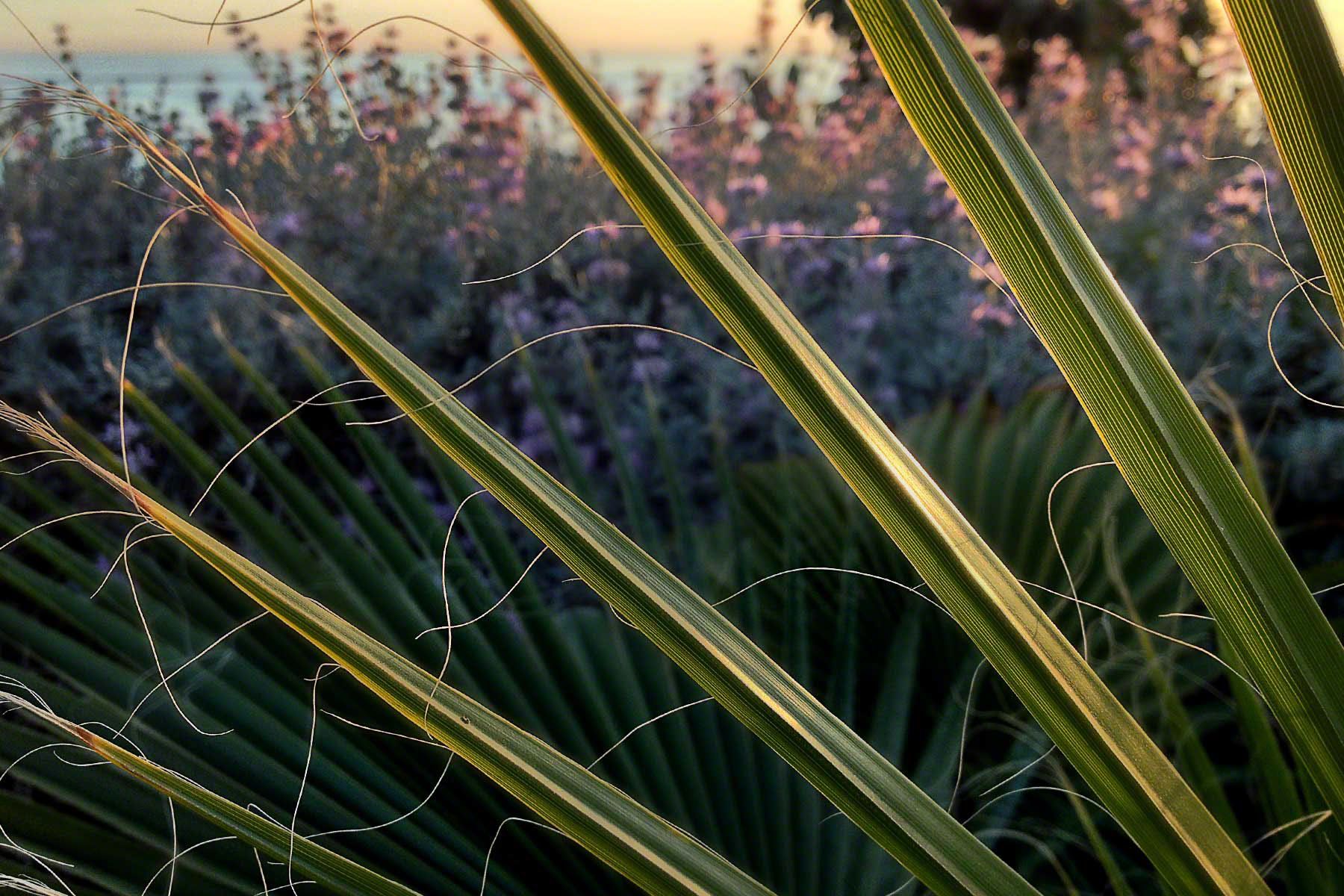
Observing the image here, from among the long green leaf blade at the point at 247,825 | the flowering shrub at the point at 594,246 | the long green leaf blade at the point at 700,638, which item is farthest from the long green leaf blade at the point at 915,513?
the flowering shrub at the point at 594,246

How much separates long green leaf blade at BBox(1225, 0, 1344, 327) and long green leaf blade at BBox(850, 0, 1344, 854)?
0.07 meters

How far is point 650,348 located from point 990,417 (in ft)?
2.39

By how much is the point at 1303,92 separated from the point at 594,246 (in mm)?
2191

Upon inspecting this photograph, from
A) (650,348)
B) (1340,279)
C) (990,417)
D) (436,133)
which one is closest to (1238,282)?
(990,417)

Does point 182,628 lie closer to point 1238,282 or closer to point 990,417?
point 990,417

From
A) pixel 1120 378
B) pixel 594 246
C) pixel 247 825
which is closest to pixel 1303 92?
pixel 1120 378

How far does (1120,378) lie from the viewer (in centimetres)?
39

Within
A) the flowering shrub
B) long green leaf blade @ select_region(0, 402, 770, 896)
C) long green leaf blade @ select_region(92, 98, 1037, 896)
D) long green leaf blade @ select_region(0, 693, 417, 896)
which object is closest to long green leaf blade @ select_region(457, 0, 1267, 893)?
long green leaf blade @ select_region(92, 98, 1037, 896)

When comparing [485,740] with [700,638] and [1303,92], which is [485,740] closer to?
[700,638]

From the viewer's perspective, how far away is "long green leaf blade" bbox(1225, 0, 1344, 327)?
0.34 m

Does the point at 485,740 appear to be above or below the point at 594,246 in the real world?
below

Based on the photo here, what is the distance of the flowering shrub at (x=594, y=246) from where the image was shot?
217cm

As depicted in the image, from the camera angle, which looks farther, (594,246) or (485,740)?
(594,246)

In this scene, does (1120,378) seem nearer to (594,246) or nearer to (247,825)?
(247,825)
